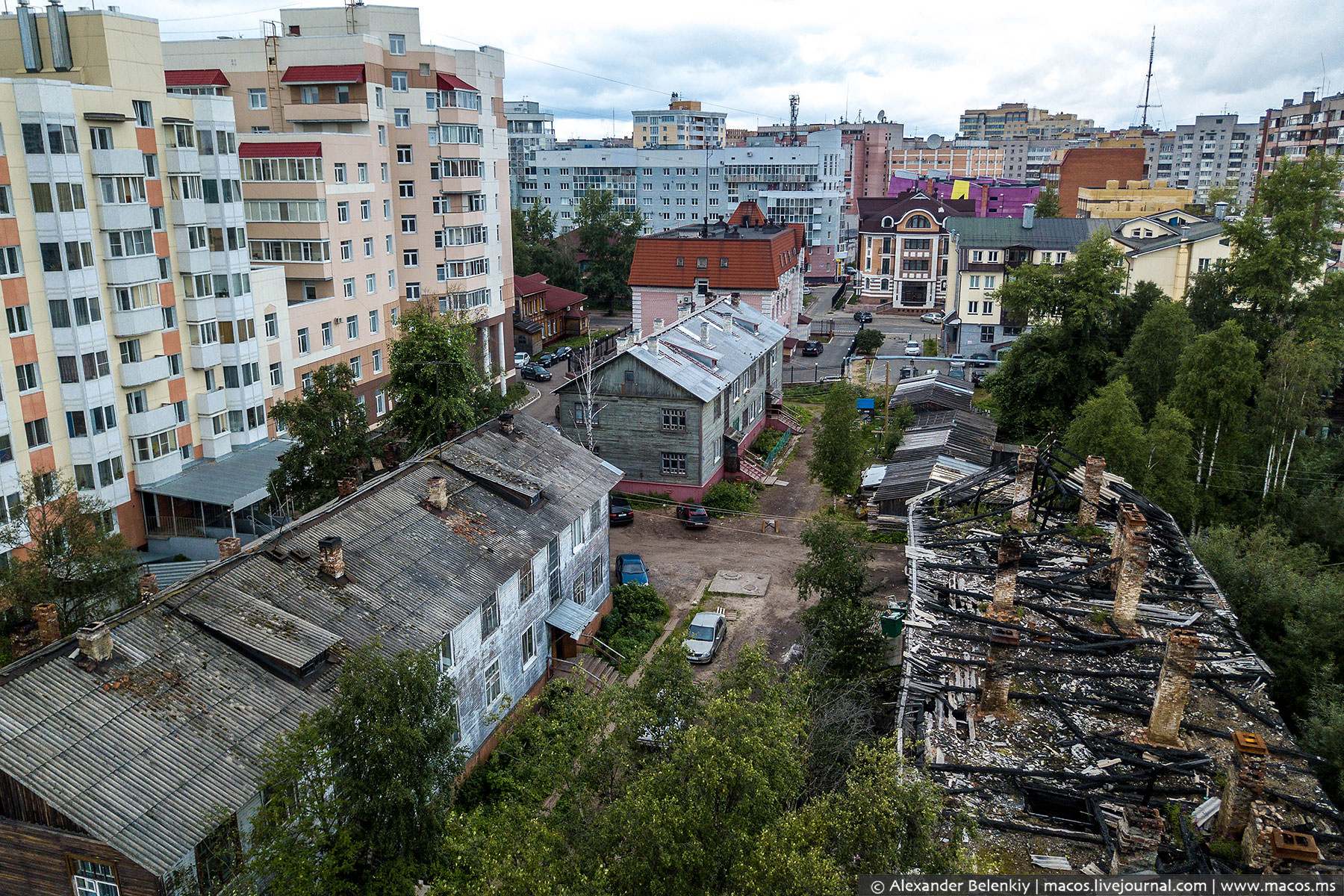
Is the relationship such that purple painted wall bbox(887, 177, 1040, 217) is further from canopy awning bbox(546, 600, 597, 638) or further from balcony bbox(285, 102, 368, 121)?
canopy awning bbox(546, 600, 597, 638)

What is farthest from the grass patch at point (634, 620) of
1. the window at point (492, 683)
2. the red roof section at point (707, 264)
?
the red roof section at point (707, 264)

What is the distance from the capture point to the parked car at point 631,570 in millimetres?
34188

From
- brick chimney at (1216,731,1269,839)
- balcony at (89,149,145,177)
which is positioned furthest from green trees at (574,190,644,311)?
brick chimney at (1216,731,1269,839)

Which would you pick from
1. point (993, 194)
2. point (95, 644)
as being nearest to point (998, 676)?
point (95, 644)

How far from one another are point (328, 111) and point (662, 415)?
996 inches

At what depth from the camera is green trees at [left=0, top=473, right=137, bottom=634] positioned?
71.4 ft

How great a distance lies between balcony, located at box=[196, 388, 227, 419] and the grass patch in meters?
18.6

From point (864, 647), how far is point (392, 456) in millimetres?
18184

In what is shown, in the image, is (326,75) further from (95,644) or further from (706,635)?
(95,644)

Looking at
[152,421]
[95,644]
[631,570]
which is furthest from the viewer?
[631,570]

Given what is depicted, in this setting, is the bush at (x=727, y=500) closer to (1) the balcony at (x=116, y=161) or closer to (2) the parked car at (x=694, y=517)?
(2) the parked car at (x=694, y=517)

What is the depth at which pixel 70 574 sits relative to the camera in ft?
72.5

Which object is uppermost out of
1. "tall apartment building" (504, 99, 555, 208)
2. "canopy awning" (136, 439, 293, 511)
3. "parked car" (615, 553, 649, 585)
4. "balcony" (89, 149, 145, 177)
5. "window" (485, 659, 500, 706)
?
"tall apartment building" (504, 99, 555, 208)

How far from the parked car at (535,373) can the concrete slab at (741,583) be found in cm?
3234
